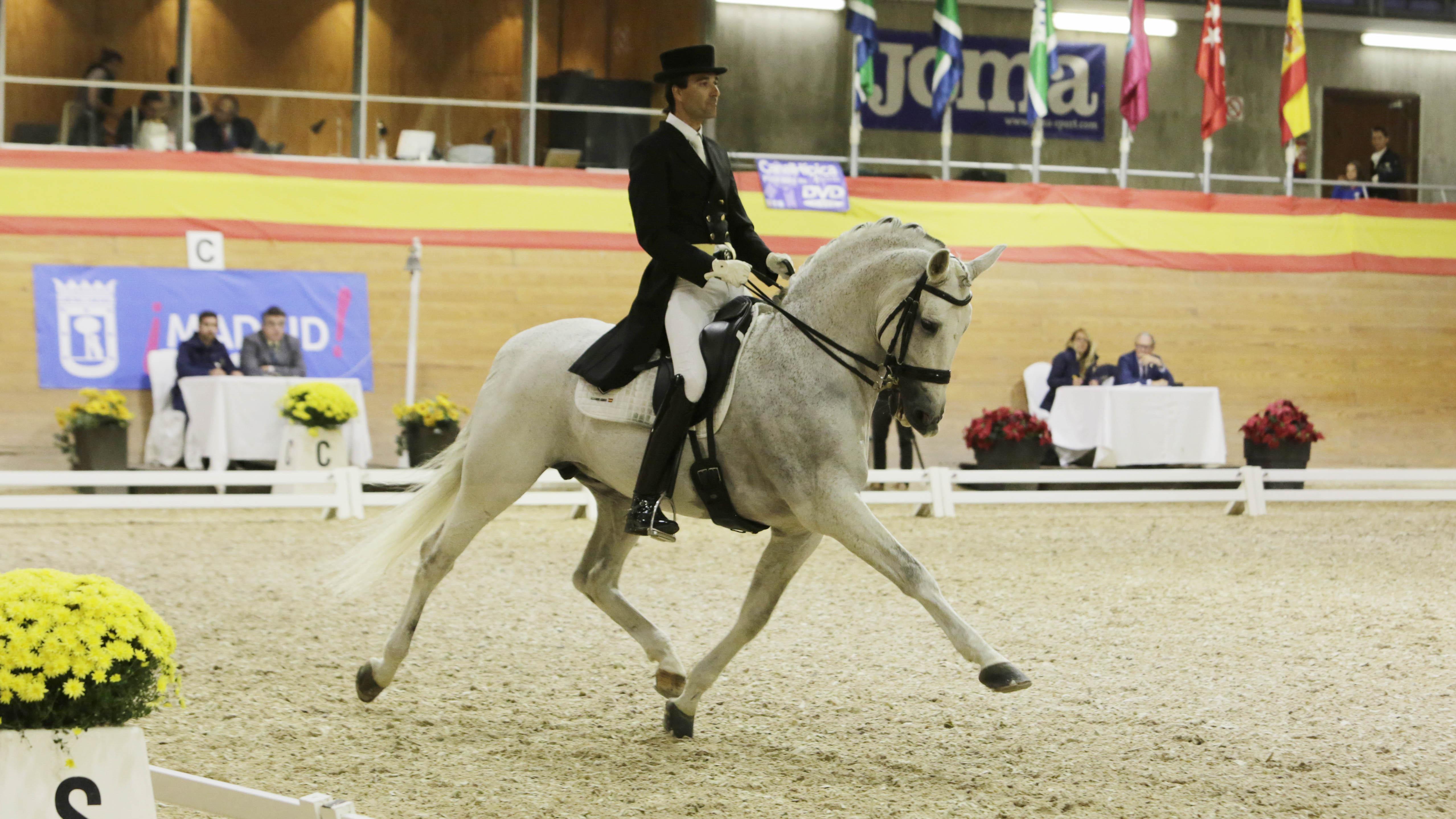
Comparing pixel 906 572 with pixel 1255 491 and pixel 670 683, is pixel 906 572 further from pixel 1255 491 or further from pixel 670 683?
pixel 1255 491

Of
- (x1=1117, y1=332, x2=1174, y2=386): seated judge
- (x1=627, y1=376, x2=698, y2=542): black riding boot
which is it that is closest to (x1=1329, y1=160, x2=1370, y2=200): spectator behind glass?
(x1=1117, y1=332, x2=1174, y2=386): seated judge

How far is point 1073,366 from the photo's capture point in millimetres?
13844

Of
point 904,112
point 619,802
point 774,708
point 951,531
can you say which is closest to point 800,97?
point 904,112

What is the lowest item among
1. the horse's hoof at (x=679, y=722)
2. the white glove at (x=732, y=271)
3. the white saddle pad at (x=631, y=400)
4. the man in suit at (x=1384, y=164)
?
the horse's hoof at (x=679, y=722)

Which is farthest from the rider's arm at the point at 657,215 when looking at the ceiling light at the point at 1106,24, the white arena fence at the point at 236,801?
the ceiling light at the point at 1106,24

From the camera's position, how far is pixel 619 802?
365cm

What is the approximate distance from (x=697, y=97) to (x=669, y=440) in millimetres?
1165

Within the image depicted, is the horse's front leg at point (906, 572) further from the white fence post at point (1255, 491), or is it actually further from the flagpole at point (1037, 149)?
the flagpole at point (1037, 149)

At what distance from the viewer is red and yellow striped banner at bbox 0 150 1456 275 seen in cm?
Answer: 1280

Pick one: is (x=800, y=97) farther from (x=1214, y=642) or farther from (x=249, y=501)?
(x=1214, y=642)

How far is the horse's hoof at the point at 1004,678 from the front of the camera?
3520mm

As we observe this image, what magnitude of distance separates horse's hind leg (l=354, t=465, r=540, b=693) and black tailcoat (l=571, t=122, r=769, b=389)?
535 millimetres

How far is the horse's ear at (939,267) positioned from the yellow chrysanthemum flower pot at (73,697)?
2262 mm

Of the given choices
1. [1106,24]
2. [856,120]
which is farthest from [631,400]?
[1106,24]
